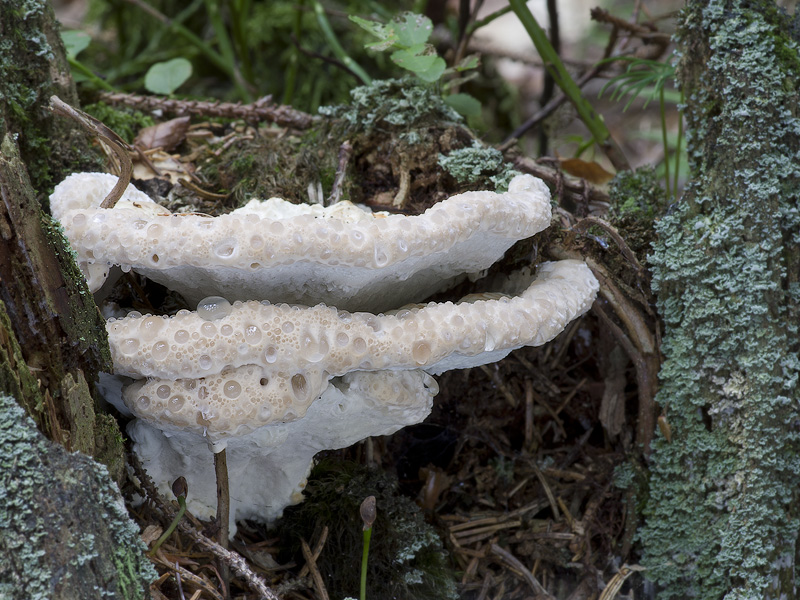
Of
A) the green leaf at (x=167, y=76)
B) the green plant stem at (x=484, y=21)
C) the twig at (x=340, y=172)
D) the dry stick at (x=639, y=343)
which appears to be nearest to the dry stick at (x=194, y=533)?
the twig at (x=340, y=172)

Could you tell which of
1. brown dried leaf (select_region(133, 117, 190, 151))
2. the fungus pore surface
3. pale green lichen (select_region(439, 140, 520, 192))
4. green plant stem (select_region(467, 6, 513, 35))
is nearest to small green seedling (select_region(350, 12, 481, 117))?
pale green lichen (select_region(439, 140, 520, 192))

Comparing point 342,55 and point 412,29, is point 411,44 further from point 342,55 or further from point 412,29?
point 342,55

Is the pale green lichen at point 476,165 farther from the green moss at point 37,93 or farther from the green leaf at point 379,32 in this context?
the green moss at point 37,93

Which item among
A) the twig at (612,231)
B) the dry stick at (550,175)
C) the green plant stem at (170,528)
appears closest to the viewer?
the green plant stem at (170,528)

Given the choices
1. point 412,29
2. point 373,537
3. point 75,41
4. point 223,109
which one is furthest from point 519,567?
point 75,41

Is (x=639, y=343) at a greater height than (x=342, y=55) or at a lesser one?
lesser

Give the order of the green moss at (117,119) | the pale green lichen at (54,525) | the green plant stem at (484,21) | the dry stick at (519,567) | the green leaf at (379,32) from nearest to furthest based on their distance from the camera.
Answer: the pale green lichen at (54,525) < the dry stick at (519,567) < the green leaf at (379,32) < the green moss at (117,119) < the green plant stem at (484,21)
